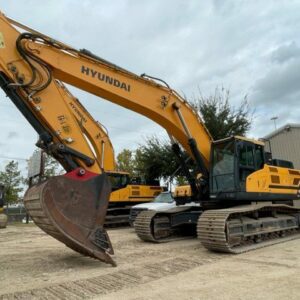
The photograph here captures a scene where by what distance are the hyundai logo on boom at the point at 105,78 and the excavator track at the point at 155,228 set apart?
391cm

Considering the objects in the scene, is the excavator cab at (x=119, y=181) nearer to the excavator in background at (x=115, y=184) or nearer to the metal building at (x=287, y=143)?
the excavator in background at (x=115, y=184)

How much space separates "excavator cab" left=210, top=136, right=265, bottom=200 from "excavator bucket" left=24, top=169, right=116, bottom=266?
3.71m

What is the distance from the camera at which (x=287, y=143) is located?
19297 mm

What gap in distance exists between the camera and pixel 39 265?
7504 millimetres

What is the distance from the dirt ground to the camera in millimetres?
5198

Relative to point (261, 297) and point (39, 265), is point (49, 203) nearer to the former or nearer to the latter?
point (39, 265)

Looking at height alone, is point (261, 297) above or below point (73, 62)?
below

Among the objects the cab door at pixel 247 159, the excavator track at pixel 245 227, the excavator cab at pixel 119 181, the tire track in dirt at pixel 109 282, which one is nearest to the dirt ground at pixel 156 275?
the tire track in dirt at pixel 109 282

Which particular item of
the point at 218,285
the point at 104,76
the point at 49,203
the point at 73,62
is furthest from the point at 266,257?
the point at 73,62

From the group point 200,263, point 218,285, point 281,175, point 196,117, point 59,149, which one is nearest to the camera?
point 218,285

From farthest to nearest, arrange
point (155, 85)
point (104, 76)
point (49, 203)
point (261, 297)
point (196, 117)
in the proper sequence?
point (196, 117), point (155, 85), point (104, 76), point (49, 203), point (261, 297)

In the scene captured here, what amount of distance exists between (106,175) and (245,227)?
399 centimetres

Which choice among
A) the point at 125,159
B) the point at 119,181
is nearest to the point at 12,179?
the point at 125,159

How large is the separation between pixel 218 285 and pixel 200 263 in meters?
1.85
